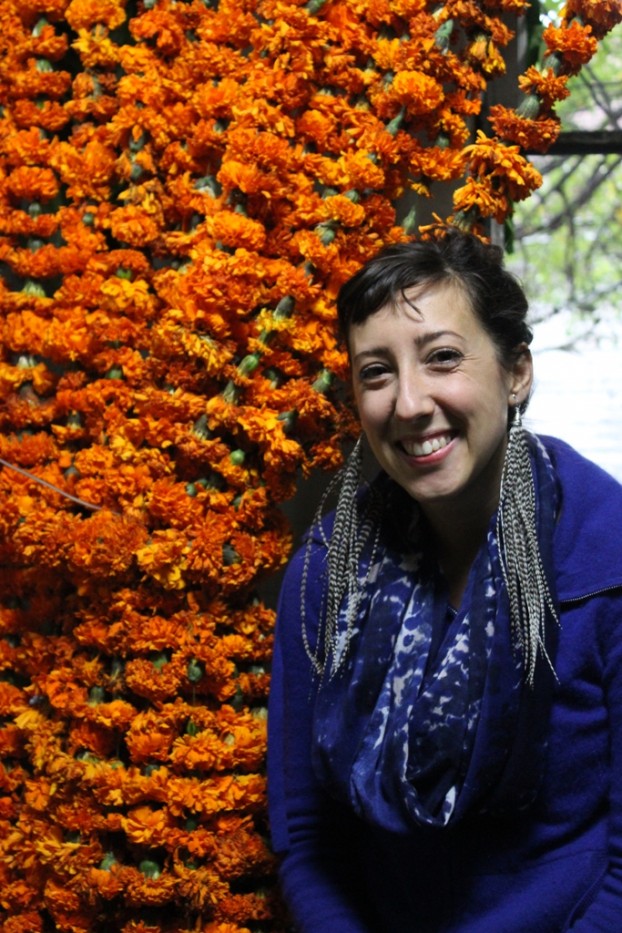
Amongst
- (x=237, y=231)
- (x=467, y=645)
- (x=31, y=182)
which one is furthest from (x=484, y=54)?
(x=467, y=645)

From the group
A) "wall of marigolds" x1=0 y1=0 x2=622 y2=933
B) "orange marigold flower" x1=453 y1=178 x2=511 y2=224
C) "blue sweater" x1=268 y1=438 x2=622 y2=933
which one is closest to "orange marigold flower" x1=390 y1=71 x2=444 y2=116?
"wall of marigolds" x1=0 y1=0 x2=622 y2=933

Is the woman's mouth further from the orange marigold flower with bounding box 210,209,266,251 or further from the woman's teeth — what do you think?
the orange marigold flower with bounding box 210,209,266,251

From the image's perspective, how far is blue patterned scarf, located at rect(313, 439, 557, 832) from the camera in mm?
1176

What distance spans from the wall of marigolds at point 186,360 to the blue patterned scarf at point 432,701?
0.22 metres

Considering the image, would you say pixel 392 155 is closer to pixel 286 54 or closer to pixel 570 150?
pixel 286 54

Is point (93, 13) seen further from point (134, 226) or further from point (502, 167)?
point (502, 167)

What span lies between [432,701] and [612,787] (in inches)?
8.2

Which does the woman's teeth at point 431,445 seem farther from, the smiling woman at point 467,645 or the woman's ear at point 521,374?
the woman's ear at point 521,374

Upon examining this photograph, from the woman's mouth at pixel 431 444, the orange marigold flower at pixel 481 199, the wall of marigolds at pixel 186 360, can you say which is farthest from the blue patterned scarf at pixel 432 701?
the orange marigold flower at pixel 481 199

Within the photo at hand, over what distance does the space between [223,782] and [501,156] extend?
0.86m

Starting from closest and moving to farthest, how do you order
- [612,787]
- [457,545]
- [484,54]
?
[612,787] → [457,545] → [484,54]

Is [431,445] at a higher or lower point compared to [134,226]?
lower

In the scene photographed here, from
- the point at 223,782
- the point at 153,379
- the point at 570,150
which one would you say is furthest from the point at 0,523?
the point at 570,150

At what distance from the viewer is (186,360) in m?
1.46
